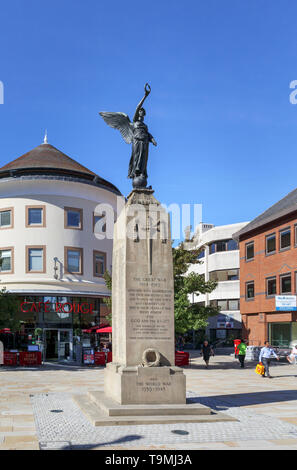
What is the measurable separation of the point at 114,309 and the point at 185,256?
64.3 feet

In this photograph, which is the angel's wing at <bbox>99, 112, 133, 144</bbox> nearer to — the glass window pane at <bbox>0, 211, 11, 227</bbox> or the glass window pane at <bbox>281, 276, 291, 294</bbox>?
the glass window pane at <bbox>281, 276, 291, 294</bbox>

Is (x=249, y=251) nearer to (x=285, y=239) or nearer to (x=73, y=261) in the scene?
(x=285, y=239)

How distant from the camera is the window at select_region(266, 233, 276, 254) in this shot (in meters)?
38.9

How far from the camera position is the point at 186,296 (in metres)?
31.8

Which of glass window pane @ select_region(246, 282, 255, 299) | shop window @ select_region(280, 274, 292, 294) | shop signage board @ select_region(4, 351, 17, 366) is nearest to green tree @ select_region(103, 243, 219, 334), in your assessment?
shop window @ select_region(280, 274, 292, 294)

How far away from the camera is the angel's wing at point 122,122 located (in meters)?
15.5

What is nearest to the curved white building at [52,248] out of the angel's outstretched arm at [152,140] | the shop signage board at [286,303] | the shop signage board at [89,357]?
the shop signage board at [89,357]

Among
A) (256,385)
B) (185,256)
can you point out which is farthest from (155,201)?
(185,256)

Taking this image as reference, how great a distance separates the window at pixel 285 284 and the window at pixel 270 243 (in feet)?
7.93

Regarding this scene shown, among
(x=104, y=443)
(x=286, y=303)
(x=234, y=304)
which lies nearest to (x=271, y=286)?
(x=286, y=303)

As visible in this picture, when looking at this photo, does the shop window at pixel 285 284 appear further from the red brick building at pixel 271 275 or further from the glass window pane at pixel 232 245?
the glass window pane at pixel 232 245

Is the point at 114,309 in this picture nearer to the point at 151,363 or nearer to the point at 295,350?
the point at 151,363

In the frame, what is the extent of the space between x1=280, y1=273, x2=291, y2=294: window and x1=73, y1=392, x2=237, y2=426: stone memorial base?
1002 inches

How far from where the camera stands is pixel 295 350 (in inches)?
1116
